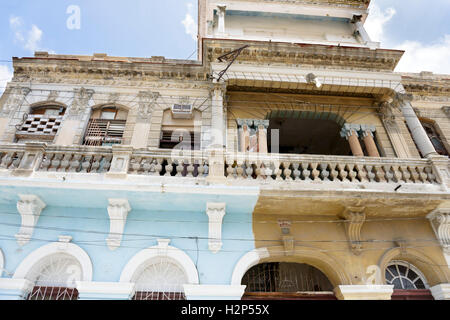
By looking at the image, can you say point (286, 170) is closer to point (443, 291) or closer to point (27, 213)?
point (443, 291)

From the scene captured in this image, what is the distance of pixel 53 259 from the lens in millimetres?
6203

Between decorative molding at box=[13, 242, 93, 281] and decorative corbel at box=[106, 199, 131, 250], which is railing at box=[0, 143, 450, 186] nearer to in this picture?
decorative corbel at box=[106, 199, 131, 250]

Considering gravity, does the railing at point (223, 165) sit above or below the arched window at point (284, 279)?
above

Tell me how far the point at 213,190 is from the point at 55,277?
3.88m

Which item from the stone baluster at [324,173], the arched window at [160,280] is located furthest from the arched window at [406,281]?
the arched window at [160,280]

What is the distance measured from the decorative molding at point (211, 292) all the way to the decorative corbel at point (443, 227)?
4.99 metres

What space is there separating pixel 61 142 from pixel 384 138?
9.66 metres

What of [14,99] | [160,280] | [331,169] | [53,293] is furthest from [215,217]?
[14,99]

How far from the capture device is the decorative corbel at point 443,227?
22.0 ft

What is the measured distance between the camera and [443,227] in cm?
681

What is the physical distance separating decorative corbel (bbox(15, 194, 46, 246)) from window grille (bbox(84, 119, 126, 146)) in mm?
2396

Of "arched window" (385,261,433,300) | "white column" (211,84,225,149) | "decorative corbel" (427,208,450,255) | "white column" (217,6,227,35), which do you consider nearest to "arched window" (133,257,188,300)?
"white column" (211,84,225,149)

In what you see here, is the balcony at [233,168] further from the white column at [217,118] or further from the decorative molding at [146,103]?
the decorative molding at [146,103]

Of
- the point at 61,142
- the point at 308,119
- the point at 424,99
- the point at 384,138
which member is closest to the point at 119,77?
the point at 61,142
